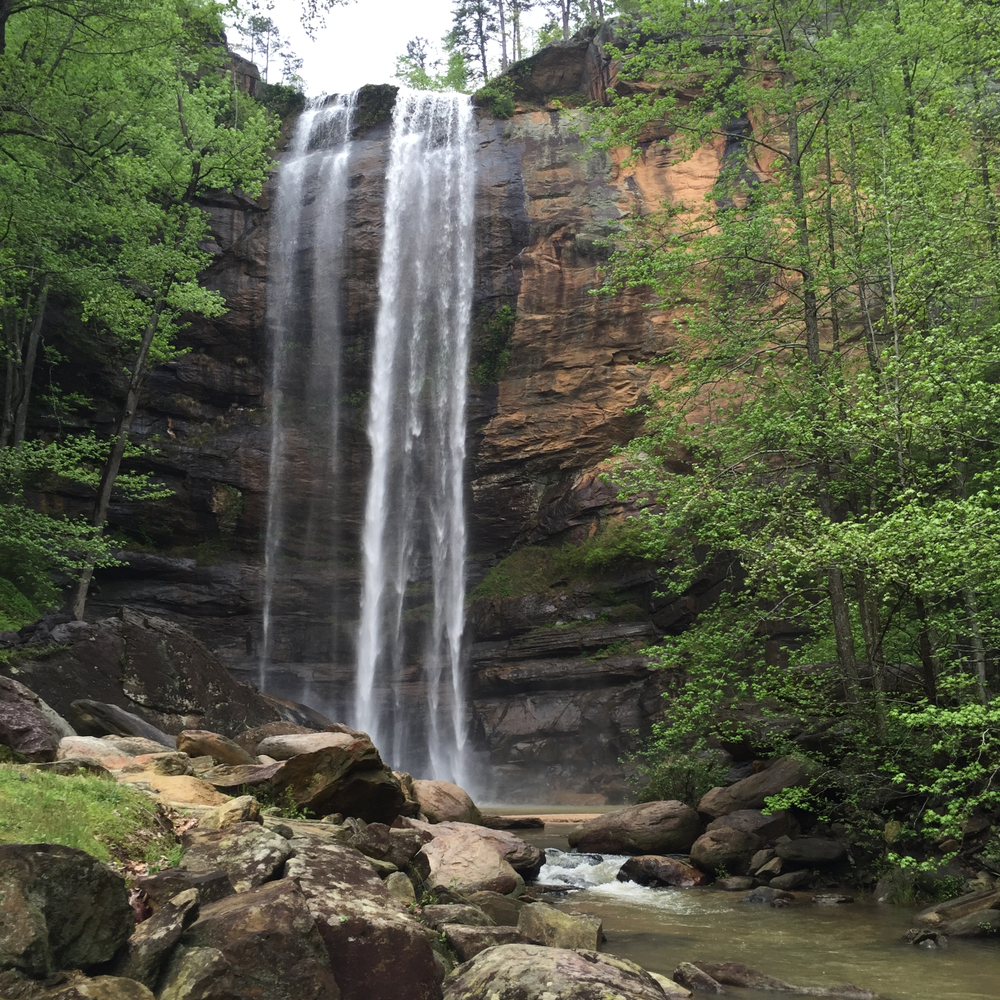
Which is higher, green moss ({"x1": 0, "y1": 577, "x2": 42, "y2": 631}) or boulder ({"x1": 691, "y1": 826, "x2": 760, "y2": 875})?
green moss ({"x1": 0, "y1": 577, "x2": 42, "y2": 631})

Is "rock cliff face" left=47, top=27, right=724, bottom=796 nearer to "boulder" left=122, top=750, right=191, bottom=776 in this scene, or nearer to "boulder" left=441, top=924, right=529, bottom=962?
"boulder" left=122, top=750, right=191, bottom=776

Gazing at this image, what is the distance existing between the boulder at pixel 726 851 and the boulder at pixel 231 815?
728cm

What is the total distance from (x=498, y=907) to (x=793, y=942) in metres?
2.76

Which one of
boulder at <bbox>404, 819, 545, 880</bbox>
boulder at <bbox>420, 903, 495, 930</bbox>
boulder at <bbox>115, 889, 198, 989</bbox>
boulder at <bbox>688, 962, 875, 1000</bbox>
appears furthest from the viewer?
boulder at <bbox>404, 819, 545, 880</bbox>

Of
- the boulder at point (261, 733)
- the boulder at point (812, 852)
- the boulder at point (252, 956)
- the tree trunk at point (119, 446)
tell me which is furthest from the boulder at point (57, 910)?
Result: the tree trunk at point (119, 446)

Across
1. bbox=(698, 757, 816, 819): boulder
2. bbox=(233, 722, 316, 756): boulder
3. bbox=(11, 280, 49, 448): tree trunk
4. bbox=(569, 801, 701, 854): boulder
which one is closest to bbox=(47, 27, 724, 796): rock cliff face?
bbox=(11, 280, 49, 448): tree trunk

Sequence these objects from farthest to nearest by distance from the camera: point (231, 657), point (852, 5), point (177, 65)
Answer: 1. point (231, 657)
2. point (177, 65)
3. point (852, 5)

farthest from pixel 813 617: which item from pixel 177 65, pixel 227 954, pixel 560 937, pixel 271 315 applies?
pixel 271 315

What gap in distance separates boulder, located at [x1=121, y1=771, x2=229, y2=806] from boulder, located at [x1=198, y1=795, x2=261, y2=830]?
72 cm

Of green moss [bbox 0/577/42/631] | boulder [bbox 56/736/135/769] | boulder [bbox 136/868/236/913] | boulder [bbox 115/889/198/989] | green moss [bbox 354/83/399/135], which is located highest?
green moss [bbox 354/83/399/135]

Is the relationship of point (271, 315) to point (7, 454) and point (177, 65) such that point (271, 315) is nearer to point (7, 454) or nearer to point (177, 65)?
point (177, 65)

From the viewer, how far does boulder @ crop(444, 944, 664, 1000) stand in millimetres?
4586

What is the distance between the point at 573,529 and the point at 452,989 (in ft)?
75.9

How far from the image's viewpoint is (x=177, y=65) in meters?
20.7
